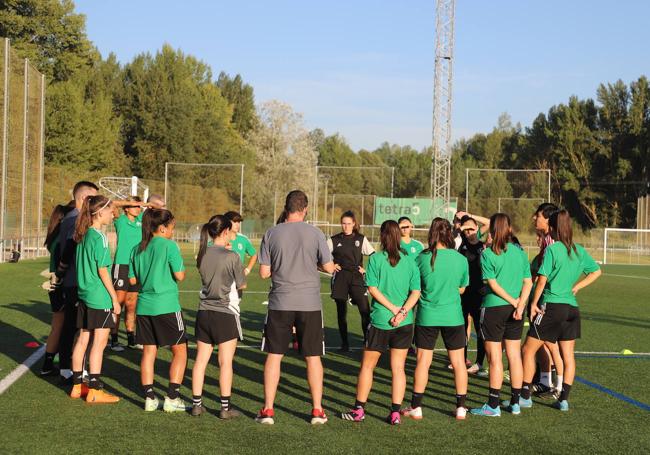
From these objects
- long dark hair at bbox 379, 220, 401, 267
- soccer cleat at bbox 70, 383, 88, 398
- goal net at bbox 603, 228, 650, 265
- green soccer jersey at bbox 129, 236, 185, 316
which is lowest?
goal net at bbox 603, 228, 650, 265

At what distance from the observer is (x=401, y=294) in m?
6.59

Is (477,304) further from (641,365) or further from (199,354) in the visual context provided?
(199,354)

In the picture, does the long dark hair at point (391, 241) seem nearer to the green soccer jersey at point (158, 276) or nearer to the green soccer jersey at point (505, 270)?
the green soccer jersey at point (505, 270)

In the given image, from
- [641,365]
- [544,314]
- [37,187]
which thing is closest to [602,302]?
[641,365]

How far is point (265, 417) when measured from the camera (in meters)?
6.45

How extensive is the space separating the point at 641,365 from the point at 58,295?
6.92m

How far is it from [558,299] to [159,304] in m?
3.64

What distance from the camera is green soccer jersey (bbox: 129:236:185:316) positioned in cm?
673

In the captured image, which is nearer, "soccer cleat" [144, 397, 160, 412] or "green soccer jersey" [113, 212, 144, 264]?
"soccer cleat" [144, 397, 160, 412]

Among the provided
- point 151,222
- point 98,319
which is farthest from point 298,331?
point 98,319

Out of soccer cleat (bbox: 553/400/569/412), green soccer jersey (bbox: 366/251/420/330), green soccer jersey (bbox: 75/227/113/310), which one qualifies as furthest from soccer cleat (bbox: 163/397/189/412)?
soccer cleat (bbox: 553/400/569/412)

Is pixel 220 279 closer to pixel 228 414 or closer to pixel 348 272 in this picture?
pixel 228 414

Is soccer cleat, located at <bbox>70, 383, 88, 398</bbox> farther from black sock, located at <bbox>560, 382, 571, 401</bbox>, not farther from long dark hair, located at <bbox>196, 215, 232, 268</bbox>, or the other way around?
black sock, located at <bbox>560, 382, 571, 401</bbox>

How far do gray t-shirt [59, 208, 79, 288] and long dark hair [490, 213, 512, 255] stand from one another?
407 centimetres
